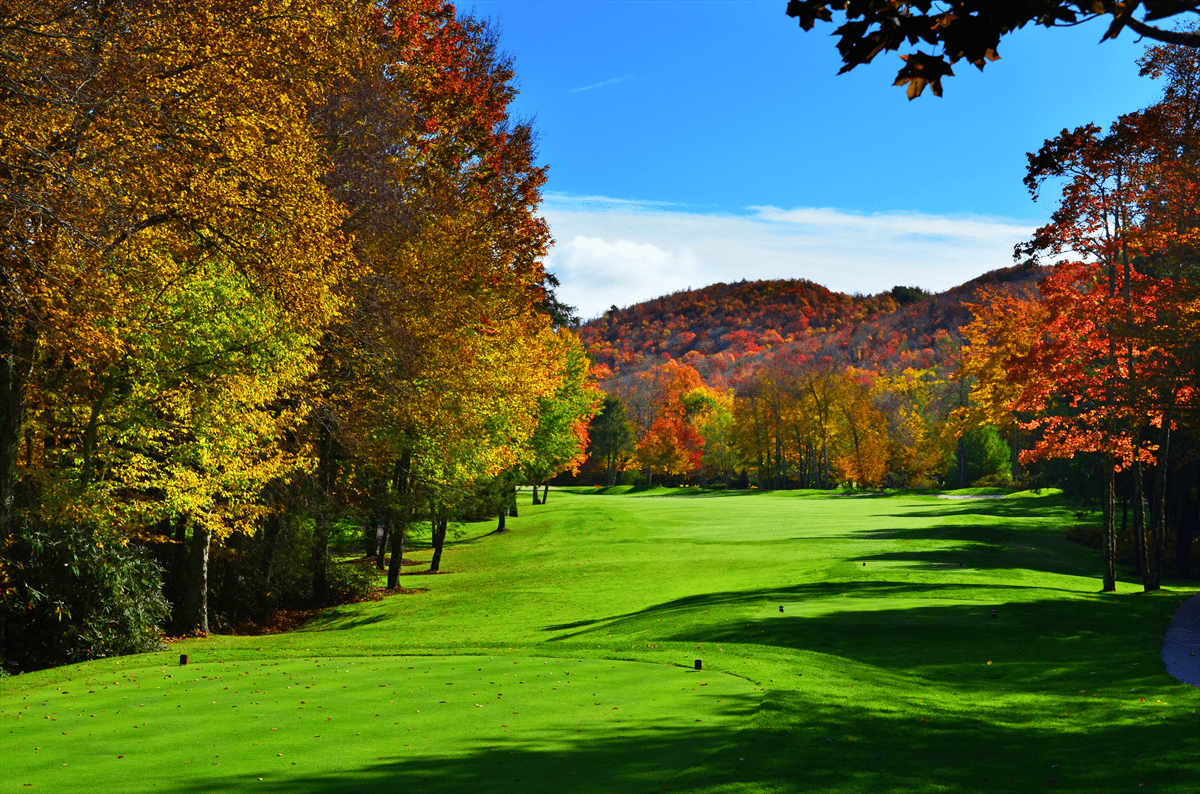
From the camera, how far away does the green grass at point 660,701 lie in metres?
7.16

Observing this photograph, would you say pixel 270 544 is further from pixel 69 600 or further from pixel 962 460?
pixel 962 460

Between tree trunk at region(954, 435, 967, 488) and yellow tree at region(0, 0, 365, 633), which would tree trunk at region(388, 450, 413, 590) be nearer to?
yellow tree at region(0, 0, 365, 633)

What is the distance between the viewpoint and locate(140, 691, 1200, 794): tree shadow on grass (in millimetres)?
6746

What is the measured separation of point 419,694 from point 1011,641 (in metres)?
11.2

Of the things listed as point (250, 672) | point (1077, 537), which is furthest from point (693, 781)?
point (1077, 537)

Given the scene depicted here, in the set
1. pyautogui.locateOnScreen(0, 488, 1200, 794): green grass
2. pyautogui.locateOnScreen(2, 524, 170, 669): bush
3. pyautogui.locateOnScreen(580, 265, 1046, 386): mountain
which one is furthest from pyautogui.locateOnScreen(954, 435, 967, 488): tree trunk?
pyautogui.locateOnScreen(2, 524, 170, 669): bush

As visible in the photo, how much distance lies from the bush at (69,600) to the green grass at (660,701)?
1214mm

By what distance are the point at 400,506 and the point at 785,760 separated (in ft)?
69.6

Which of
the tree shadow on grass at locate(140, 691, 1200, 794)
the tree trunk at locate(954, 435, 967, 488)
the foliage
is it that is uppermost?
the foliage

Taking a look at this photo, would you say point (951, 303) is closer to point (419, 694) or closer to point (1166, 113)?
point (1166, 113)

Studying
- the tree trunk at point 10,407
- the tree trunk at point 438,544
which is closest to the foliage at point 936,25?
the tree trunk at point 10,407

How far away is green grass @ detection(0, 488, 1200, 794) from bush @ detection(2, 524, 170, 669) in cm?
121

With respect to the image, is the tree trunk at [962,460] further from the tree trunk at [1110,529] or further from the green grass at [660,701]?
the green grass at [660,701]

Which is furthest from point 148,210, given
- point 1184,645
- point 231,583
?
point 1184,645
